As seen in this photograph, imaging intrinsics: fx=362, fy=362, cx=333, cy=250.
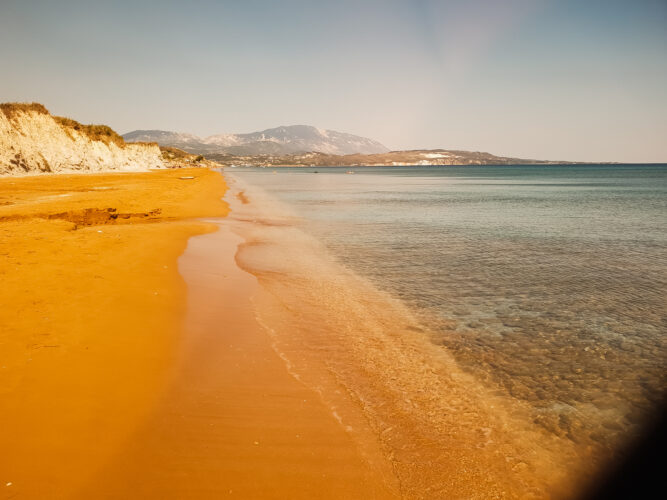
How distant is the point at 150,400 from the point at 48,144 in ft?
248

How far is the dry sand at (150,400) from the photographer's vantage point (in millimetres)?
3762

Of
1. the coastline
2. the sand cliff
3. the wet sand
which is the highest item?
the sand cliff

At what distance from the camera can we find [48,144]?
61719mm

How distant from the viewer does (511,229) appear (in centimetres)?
2131

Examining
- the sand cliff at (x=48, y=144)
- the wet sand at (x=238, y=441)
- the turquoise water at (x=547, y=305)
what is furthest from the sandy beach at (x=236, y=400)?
the sand cliff at (x=48, y=144)

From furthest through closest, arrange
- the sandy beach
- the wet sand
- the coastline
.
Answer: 1. the coastline
2. the sandy beach
3. the wet sand

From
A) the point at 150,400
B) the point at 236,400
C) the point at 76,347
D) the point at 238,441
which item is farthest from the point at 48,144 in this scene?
the point at 238,441

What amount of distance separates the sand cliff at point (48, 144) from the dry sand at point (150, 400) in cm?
6091

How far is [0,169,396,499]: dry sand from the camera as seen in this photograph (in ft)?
12.3

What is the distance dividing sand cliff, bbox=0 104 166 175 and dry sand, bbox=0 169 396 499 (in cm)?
6091

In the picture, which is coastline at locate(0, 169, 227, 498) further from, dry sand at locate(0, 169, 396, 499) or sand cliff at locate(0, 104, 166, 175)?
sand cliff at locate(0, 104, 166, 175)

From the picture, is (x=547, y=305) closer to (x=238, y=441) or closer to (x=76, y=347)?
(x=238, y=441)

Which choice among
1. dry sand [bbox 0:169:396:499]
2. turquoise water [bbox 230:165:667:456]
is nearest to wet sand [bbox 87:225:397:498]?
dry sand [bbox 0:169:396:499]

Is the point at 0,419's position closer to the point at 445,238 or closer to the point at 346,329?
the point at 346,329
